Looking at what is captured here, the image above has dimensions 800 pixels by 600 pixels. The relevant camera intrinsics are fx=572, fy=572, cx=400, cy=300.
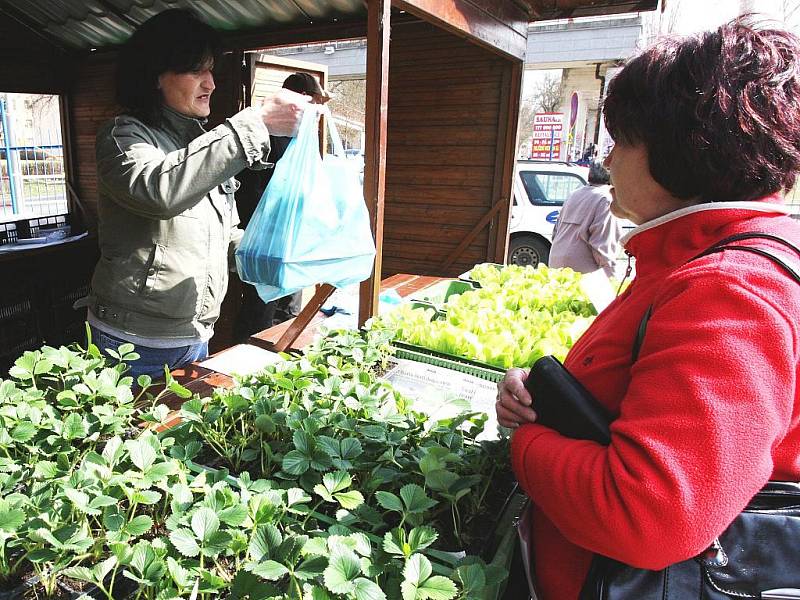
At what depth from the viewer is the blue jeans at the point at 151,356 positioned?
198 cm

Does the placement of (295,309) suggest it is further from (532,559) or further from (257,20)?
(532,559)

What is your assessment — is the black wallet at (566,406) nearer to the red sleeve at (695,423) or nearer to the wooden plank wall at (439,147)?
the red sleeve at (695,423)

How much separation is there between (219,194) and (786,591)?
75.3 inches

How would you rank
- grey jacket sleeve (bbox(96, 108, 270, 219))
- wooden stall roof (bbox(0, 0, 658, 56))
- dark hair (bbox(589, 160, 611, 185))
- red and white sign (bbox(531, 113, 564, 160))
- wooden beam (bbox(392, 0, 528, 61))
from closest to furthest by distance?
grey jacket sleeve (bbox(96, 108, 270, 219)) → wooden beam (bbox(392, 0, 528, 61)) → wooden stall roof (bbox(0, 0, 658, 56)) → dark hair (bbox(589, 160, 611, 185)) → red and white sign (bbox(531, 113, 564, 160))

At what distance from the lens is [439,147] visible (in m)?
4.78

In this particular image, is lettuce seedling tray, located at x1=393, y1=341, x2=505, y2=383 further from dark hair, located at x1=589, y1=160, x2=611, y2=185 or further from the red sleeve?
dark hair, located at x1=589, y1=160, x2=611, y2=185

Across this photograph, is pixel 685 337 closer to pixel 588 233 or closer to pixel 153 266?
pixel 153 266

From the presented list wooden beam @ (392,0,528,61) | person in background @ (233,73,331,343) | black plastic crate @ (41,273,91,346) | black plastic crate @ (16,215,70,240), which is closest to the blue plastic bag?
wooden beam @ (392,0,528,61)

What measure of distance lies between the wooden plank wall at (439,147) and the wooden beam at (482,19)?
1.37ft

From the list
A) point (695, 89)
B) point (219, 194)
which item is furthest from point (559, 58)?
point (695, 89)

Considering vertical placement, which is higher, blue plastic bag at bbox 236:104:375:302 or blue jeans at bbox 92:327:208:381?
blue plastic bag at bbox 236:104:375:302

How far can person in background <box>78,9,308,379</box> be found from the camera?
5.57ft

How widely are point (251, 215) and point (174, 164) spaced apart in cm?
Answer: 192

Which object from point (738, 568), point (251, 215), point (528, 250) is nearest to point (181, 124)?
point (251, 215)
